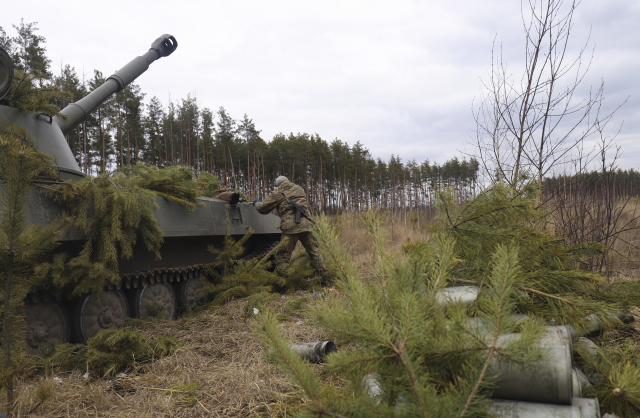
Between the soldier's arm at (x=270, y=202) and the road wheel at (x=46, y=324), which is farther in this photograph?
the soldier's arm at (x=270, y=202)

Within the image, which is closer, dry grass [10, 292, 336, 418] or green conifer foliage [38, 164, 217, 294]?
dry grass [10, 292, 336, 418]

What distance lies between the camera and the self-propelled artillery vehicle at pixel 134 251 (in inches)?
155

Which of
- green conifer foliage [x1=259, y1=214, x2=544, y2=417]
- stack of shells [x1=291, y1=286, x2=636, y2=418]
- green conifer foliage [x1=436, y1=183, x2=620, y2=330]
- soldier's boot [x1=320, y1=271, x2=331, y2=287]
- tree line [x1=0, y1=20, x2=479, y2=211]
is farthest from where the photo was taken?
tree line [x1=0, y1=20, x2=479, y2=211]

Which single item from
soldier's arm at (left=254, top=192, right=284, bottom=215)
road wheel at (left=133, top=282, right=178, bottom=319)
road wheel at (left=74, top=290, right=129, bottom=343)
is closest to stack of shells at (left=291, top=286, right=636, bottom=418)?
road wheel at (left=74, top=290, right=129, bottom=343)

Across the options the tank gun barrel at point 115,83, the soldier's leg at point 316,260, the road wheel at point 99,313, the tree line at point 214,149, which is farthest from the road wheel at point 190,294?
the tree line at point 214,149

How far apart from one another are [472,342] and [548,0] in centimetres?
472

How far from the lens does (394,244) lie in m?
11.2

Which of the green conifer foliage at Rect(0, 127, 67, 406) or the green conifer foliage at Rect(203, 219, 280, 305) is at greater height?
the green conifer foliage at Rect(0, 127, 67, 406)

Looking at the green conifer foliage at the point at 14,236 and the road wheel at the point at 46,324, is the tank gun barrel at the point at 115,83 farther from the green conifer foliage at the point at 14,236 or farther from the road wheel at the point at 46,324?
the green conifer foliage at the point at 14,236

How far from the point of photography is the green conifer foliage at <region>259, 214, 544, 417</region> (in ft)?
4.06

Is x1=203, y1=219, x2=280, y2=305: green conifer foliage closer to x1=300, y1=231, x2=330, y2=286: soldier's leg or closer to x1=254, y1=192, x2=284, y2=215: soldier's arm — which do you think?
x1=254, y1=192, x2=284, y2=215: soldier's arm

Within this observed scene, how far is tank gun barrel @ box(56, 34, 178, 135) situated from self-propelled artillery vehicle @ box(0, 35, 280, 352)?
0.01 metres

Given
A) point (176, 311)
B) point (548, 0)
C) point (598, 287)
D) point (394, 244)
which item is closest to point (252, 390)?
point (598, 287)

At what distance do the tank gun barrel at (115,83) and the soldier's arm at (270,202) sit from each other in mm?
2751
